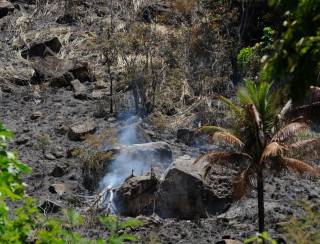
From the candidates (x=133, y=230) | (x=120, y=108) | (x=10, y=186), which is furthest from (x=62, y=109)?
A: (x=10, y=186)

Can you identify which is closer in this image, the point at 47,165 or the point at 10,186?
the point at 10,186

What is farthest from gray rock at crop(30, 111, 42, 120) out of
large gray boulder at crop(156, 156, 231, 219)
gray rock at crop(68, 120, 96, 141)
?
large gray boulder at crop(156, 156, 231, 219)

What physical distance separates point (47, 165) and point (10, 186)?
50.9ft

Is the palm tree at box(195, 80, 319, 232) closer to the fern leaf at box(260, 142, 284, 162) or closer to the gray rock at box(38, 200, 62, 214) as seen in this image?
the fern leaf at box(260, 142, 284, 162)

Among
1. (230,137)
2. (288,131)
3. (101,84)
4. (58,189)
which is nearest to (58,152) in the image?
(58,189)

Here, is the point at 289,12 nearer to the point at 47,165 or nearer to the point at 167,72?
the point at 47,165

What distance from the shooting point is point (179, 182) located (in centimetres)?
1780

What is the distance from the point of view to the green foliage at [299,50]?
5.02 metres

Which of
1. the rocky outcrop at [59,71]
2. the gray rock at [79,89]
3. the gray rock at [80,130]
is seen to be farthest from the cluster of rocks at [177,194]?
the rocky outcrop at [59,71]

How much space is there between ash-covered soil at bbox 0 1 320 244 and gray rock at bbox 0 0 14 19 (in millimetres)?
324

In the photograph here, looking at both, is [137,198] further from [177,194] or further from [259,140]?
[259,140]

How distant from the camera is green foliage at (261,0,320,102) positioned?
5.02m

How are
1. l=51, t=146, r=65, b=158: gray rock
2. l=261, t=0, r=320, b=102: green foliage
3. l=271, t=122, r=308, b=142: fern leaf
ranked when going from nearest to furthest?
1. l=261, t=0, r=320, b=102: green foliage
2. l=271, t=122, r=308, b=142: fern leaf
3. l=51, t=146, r=65, b=158: gray rock

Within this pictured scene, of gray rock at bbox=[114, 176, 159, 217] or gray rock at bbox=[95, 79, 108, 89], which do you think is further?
gray rock at bbox=[95, 79, 108, 89]
